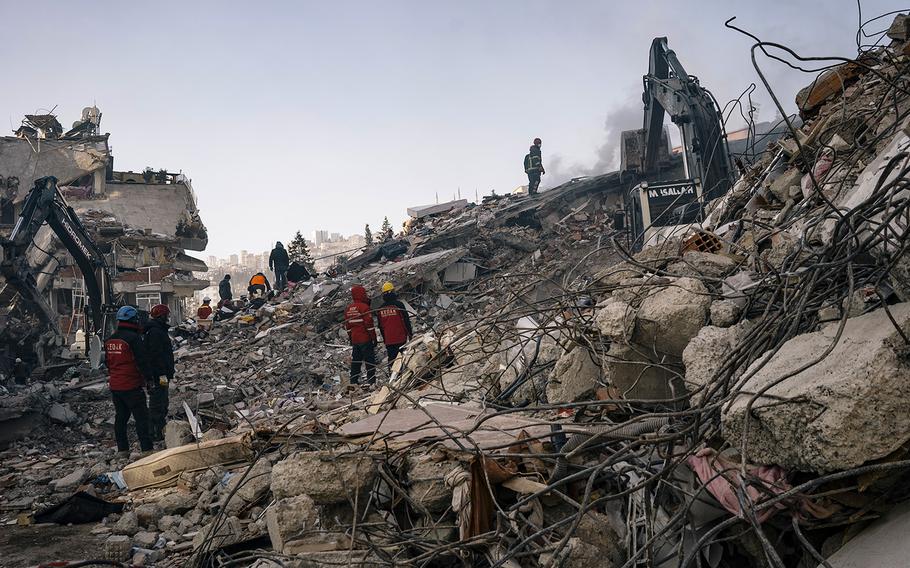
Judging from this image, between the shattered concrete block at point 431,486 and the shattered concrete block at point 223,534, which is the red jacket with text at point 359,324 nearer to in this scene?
the shattered concrete block at point 223,534

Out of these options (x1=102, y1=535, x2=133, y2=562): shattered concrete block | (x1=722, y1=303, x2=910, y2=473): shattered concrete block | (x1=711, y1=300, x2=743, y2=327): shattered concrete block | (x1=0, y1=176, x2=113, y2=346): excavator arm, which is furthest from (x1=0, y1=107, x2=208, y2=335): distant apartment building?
(x1=722, y1=303, x2=910, y2=473): shattered concrete block

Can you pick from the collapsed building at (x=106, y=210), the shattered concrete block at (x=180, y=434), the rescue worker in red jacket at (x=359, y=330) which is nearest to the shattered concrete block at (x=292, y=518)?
the shattered concrete block at (x=180, y=434)

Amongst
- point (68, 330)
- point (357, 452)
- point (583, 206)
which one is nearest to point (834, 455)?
point (357, 452)

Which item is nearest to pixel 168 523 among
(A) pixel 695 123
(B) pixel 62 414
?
(B) pixel 62 414

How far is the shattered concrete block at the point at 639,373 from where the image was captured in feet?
10.8

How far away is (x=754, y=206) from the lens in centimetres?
526

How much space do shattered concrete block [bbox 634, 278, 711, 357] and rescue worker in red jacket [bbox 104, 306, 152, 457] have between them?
5657 millimetres

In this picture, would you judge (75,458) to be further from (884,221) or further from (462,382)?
(884,221)

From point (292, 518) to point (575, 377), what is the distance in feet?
5.47

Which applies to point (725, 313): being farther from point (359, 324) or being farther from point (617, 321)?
point (359, 324)

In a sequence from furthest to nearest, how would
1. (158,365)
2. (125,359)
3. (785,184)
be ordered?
(158,365)
(125,359)
(785,184)

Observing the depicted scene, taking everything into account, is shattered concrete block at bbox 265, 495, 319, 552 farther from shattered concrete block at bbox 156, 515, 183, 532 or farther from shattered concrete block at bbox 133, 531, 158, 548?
shattered concrete block at bbox 156, 515, 183, 532

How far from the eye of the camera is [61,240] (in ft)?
40.0

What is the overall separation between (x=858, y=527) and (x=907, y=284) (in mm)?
837
